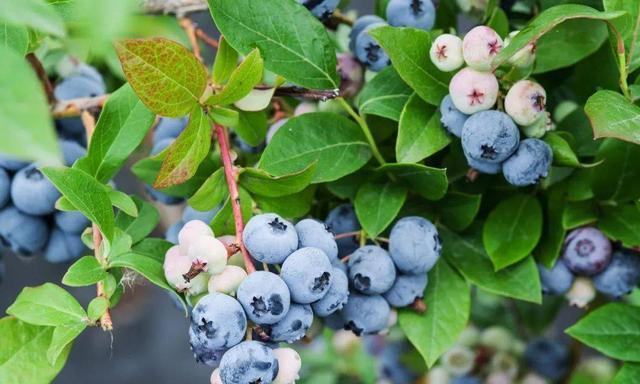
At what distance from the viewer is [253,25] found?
772mm

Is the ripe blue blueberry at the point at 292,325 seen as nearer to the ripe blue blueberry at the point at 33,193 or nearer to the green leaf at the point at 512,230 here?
the green leaf at the point at 512,230

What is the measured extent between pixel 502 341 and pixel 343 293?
2.29 feet

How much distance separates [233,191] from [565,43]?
0.40 meters

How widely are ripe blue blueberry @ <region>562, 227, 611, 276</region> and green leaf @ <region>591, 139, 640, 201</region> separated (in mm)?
47

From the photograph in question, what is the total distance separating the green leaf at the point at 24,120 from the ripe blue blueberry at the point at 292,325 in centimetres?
38

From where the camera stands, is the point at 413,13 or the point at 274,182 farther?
the point at 413,13

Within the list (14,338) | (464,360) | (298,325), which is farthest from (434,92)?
(464,360)

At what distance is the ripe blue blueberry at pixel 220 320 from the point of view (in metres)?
0.65

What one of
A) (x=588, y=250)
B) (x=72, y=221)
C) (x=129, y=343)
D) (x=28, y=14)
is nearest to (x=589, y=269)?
(x=588, y=250)

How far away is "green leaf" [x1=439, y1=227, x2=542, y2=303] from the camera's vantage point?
86cm

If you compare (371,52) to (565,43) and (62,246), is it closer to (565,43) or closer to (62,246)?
(565,43)

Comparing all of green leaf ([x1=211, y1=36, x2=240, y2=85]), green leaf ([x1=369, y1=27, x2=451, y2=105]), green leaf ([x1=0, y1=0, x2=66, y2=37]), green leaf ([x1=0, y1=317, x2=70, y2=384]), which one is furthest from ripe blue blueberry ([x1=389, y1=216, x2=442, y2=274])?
green leaf ([x1=0, y1=0, x2=66, y2=37])

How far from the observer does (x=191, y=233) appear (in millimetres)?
714

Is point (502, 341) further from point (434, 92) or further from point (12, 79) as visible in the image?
point (12, 79)
